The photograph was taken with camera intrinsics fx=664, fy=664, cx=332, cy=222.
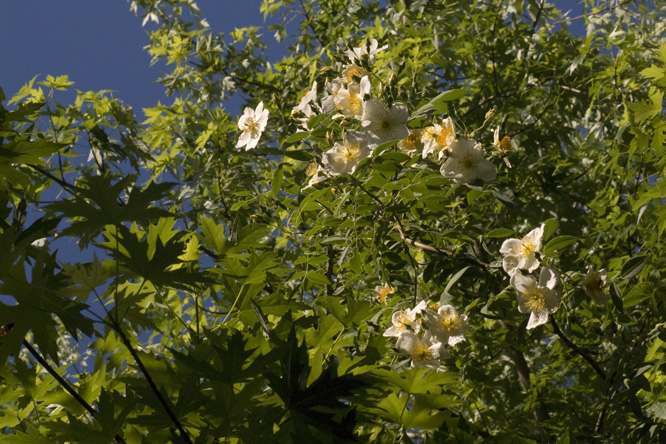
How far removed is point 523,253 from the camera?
134 centimetres

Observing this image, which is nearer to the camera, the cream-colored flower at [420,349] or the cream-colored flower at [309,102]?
the cream-colored flower at [420,349]

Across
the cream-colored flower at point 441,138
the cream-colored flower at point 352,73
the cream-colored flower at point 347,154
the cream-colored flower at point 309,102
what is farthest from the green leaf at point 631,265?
the cream-colored flower at point 309,102

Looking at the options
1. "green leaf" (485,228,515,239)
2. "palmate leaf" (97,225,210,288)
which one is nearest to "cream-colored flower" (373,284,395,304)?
"green leaf" (485,228,515,239)

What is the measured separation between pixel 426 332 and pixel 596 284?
14.1 inches

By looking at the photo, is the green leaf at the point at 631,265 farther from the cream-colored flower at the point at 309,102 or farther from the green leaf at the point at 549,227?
the cream-colored flower at the point at 309,102

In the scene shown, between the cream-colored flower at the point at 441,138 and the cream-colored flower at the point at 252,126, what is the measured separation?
544 mm

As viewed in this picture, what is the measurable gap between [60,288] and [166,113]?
246cm

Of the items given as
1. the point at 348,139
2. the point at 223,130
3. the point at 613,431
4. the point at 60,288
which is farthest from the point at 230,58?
the point at 60,288

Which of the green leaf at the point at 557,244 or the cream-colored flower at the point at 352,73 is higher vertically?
the cream-colored flower at the point at 352,73

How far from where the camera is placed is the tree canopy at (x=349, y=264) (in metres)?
0.69

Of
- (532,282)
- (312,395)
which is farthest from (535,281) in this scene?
(312,395)

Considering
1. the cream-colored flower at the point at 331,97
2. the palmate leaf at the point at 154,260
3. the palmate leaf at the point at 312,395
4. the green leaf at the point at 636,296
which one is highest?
the cream-colored flower at the point at 331,97

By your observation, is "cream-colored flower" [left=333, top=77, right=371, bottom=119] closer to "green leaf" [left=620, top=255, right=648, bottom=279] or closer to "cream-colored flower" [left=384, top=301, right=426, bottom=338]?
"cream-colored flower" [left=384, top=301, right=426, bottom=338]

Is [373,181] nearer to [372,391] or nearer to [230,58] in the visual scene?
[372,391]
